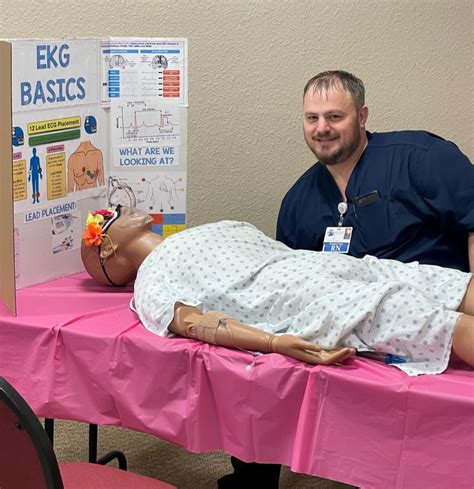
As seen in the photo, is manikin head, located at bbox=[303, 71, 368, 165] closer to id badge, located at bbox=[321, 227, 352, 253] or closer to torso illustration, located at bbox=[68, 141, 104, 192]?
id badge, located at bbox=[321, 227, 352, 253]

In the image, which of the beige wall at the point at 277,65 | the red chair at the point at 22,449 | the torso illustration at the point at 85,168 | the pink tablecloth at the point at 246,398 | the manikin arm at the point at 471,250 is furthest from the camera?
the beige wall at the point at 277,65

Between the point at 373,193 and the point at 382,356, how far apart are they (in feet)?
2.08

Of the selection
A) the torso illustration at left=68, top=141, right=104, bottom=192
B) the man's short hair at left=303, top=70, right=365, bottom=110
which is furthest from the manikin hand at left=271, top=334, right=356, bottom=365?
the torso illustration at left=68, top=141, right=104, bottom=192

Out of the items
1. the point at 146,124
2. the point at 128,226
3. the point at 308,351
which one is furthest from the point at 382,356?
the point at 146,124

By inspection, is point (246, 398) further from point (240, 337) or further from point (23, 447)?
point (23, 447)

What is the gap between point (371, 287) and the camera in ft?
6.07

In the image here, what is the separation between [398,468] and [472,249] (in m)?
0.77

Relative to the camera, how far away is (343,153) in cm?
240

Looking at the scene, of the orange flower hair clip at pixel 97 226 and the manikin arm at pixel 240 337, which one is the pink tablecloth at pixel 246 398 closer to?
the manikin arm at pixel 240 337

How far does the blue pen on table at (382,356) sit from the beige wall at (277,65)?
127 centimetres

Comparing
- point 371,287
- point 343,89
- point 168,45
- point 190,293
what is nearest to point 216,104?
point 168,45

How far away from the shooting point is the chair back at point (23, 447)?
3.52 feet

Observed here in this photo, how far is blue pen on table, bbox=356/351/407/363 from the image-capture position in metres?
1.81

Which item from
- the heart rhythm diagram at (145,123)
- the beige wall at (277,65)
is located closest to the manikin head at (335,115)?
the heart rhythm diagram at (145,123)
